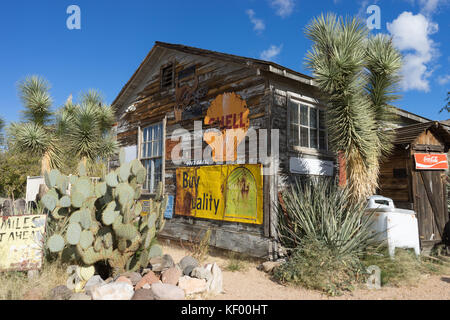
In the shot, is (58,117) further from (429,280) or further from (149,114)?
(429,280)

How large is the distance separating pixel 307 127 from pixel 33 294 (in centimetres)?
688

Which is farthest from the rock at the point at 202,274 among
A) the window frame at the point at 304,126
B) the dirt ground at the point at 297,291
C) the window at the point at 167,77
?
the window at the point at 167,77

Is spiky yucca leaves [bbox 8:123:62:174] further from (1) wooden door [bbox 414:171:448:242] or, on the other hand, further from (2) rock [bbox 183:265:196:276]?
(1) wooden door [bbox 414:171:448:242]

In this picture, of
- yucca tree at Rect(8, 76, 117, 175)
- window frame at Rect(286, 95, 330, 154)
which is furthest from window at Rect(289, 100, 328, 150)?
yucca tree at Rect(8, 76, 117, 175)

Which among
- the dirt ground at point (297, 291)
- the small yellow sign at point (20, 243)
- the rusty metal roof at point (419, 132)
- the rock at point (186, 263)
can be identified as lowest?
the dirt ground at point (297, 291)

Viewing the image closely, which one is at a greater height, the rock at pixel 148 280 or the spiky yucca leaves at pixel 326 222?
the spiky yucca leaves at pixel 326 222

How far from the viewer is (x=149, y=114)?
1100cm

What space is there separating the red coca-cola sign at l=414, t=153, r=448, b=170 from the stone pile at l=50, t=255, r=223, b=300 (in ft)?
21.7

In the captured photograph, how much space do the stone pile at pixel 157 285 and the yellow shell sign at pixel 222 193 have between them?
2.27m

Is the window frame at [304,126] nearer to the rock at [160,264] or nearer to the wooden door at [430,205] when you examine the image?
the wooden door at [430,205]

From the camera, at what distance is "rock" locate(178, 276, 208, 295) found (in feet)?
15.1

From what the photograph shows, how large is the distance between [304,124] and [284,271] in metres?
4.04

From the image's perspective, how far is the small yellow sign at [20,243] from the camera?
5000mm

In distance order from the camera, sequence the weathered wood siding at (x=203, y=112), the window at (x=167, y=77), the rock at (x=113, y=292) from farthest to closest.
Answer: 1. the window at (x=167, y=77)
2. the weathered wood siding at (x=203, y=112)
3. the rock at (x=113, y=292)
